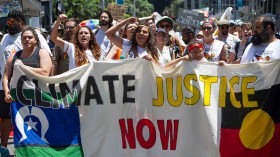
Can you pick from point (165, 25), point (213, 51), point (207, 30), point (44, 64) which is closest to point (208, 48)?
point (213, 51)

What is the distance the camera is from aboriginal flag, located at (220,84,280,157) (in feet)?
21.0

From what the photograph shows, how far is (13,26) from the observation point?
26.7 feet

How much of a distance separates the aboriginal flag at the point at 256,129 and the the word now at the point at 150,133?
1.73 ft

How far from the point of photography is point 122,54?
771cm

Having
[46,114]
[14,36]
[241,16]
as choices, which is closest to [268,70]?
[46,114]

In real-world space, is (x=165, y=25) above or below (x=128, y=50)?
above

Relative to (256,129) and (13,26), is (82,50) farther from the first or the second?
(256,129)

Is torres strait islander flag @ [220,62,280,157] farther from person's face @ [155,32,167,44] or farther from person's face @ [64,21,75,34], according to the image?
person's face @ [64,21,75,34]

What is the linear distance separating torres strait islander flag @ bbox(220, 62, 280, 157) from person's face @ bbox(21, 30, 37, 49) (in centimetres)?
238

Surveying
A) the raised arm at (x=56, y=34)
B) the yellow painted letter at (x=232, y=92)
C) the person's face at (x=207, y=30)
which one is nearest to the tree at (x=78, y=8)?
the person's face at (x=207, y=30)

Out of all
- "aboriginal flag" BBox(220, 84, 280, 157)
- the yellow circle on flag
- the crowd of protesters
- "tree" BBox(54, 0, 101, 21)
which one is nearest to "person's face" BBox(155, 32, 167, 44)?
the crowd of protesters

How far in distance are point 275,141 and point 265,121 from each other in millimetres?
232

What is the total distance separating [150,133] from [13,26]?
2.66 m

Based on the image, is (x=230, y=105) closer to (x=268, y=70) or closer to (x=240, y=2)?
(x=268, y=70)
